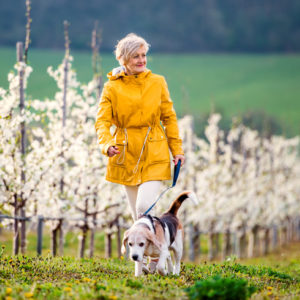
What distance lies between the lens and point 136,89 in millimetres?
5684

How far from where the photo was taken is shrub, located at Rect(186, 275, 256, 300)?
4004 millimetres

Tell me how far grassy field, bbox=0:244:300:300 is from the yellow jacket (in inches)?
49.3

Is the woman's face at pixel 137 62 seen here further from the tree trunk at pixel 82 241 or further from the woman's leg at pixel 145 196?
the tree trunk at pixel 82 241

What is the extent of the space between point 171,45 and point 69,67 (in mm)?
69163

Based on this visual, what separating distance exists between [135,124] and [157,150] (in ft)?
1.38

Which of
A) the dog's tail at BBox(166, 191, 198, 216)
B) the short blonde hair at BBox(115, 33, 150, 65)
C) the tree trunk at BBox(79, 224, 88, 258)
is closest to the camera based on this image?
the short blonde hair at BBox(115, 33, 150, 65)

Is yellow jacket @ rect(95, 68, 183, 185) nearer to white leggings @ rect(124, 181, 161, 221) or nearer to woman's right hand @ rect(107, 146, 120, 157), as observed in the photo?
white leggings @ rect(124, 181, 161, 221)

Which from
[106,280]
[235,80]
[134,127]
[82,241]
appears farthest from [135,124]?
[235,80]

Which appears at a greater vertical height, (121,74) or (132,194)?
(121,74)

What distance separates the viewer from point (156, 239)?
202 inches

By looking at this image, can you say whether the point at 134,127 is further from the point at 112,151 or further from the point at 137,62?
the point at 137,62

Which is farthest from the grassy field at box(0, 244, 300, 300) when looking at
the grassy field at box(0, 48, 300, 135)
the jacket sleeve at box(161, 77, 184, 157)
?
the grassy field at box(0, 48, 300, 135)

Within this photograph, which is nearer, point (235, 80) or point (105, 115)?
point (105, 115)

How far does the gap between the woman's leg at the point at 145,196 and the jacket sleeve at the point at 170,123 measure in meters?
0.65
